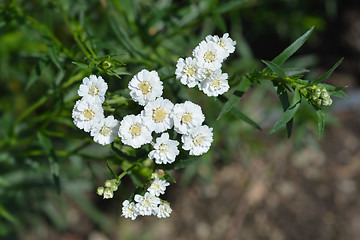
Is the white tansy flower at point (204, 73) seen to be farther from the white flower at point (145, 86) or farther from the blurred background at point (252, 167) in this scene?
the blurred background at point (252, 167)

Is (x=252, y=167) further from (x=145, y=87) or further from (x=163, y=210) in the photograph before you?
(x=145, y=87)

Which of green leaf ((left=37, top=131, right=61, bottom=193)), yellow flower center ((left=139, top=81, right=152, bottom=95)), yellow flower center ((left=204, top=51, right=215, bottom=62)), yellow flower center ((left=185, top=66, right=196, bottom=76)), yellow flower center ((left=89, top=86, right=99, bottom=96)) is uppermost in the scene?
yellow flower center ((left=89, top=86, right=99, bottom=96))

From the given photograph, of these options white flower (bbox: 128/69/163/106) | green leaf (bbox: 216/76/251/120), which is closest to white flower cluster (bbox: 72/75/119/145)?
white flower (bbox: 128/69/163/106)

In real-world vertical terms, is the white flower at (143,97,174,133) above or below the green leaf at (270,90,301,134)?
above

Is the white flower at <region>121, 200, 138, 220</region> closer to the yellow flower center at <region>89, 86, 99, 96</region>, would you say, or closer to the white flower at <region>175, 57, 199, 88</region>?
the yellow flower center at <region>89, 86, 99, 96</region>

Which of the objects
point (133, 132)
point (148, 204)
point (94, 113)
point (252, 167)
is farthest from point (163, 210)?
point (252, 167)

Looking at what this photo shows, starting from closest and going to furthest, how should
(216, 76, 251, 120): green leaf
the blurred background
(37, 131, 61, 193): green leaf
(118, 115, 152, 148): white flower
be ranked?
(118, 115, 152, 148): white flower, (216, 76, 251, 120): green leaf, (37, 131, 61, 193): green leaf, the blurred background

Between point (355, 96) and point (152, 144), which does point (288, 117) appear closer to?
point (152, 144)

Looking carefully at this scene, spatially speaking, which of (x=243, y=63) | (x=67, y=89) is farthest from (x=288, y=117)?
(x=243, y=63)
